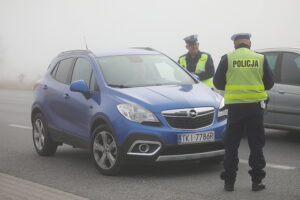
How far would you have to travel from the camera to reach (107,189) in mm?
7578

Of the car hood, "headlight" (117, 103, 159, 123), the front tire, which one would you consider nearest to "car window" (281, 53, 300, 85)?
the car hood

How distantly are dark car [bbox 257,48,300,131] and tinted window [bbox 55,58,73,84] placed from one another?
3271 millimetres

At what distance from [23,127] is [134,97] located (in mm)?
7721

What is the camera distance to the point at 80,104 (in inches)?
359

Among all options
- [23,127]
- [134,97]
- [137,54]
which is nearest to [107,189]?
[134,97]

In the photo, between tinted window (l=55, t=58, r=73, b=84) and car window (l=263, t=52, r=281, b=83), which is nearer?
tinted window (l=55, t=58, r=73, b=84)

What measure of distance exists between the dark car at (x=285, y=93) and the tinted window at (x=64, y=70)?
327 cm

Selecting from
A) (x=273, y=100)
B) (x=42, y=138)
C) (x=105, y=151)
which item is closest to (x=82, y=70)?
(x=42, y=138)

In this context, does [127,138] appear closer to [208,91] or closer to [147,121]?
[147,121]

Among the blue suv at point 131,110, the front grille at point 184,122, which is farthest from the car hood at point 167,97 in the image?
the front grille at point 184,122

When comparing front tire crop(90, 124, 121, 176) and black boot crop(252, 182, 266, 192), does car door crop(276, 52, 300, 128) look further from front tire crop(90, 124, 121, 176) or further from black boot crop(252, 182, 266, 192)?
black boot crop(252, 182, 266, 192)

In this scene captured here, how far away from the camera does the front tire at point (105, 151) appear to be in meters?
8.30

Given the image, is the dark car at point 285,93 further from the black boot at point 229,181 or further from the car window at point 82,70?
the black boot at point 229,181

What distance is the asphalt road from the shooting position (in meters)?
7.12
